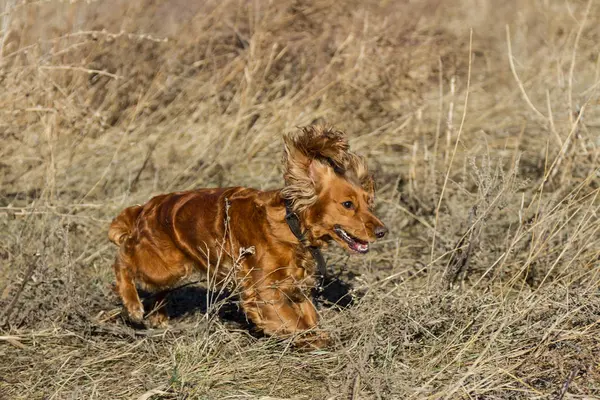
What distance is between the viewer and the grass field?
3477 millimetres

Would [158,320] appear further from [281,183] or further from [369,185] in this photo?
[281,183]

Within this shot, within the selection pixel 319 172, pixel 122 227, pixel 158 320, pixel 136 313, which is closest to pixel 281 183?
pixel 122 227

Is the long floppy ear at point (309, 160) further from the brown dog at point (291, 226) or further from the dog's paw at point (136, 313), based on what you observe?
the dog's paw at point (136, 313)

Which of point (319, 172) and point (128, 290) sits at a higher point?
point (319, 172)

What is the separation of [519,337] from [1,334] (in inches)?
103

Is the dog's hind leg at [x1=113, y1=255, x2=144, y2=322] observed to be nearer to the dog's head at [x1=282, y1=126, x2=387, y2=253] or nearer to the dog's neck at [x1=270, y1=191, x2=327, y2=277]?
the dog's neck at [x1=270, y1=191, x2=327, y2=277]

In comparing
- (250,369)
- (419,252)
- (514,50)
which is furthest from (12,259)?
(514,50)

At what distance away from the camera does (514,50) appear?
33.2 feet

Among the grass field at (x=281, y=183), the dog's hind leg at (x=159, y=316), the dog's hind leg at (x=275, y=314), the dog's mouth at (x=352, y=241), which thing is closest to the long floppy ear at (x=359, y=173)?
the dog's mouth at (x=352, y=241)

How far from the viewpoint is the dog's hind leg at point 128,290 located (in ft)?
14.3

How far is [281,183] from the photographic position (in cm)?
642

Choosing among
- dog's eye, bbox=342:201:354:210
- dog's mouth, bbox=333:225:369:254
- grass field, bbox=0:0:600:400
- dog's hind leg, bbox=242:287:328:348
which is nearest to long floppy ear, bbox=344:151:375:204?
dog's eye, bbox=342:201:354:210

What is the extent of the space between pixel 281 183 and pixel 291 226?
2.53 meters

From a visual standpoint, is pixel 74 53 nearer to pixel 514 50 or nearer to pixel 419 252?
pixel 419 252
